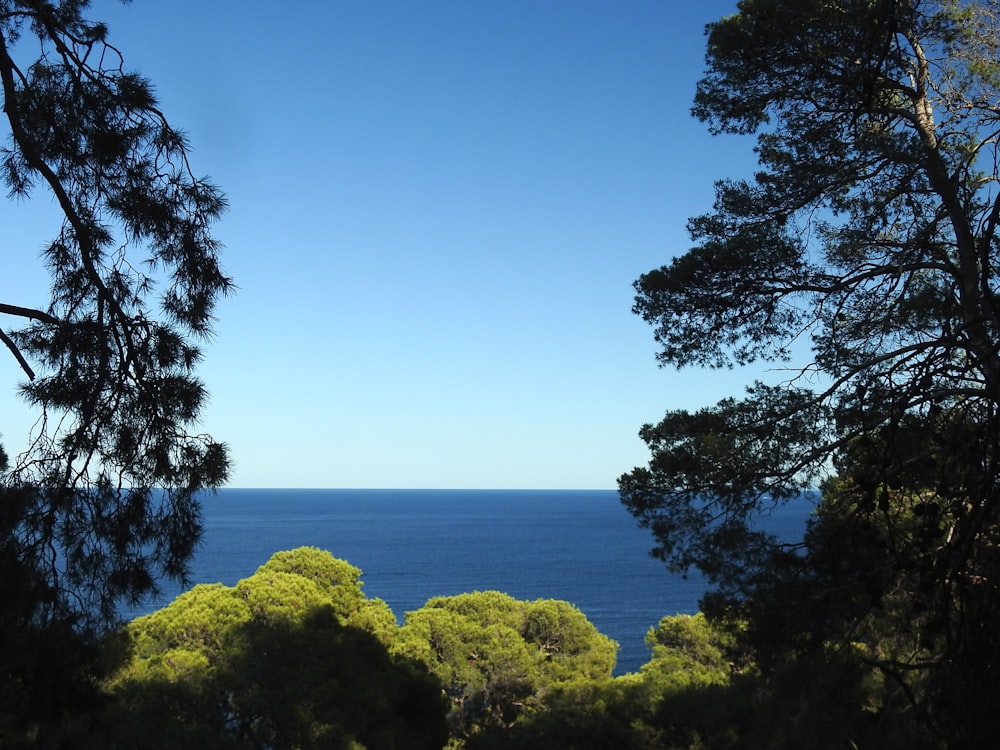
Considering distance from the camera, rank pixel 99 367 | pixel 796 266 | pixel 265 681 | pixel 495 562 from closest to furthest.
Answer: pixel 99 367
pixel 796 266
pixel 265 681
pixel 495 562

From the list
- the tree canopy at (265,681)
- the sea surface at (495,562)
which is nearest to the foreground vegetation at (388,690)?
the tree canopy at (265,681)

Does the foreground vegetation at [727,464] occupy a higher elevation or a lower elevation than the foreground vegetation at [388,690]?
higher

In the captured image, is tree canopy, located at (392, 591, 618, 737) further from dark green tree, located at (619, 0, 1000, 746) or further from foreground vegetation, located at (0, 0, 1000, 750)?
dark green tree, located at (619, 0, 1000, 746)

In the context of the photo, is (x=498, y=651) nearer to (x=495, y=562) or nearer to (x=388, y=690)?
(x=388, y=690)

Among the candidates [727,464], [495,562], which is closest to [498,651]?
[727,464]

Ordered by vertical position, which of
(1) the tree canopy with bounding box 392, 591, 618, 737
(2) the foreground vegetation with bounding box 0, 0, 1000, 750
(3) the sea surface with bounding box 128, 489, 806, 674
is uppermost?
(2) the foreground vegetation with bounding box 0, 0, 1000, 750

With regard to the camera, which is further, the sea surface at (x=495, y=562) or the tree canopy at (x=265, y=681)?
the sea surface at (x=495, y=562)

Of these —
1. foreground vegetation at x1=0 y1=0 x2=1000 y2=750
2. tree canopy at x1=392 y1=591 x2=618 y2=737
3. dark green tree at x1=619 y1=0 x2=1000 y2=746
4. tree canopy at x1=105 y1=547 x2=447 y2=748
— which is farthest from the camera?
tree canopy at x1=392 y1=591 x2=618 y2=737

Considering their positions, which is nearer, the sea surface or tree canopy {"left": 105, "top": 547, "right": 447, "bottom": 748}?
tree canopy {"left": 105, "top": 547, "right": 447, "bottom": 748}

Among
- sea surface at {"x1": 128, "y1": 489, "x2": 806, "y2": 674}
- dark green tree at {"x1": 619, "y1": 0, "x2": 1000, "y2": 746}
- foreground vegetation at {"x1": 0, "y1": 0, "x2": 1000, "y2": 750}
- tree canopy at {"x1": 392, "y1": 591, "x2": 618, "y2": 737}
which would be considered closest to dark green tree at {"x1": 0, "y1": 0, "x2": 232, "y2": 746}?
foreground vegetation at {"x1": 0, "y1": 0, "x2": 1000, "y2": 750}

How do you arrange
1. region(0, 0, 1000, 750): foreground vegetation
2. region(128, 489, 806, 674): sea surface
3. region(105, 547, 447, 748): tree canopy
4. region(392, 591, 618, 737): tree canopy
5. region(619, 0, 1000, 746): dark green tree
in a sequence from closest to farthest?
region(0, 0, 1000, 750): foreground vegetation < region(619, 0, 1000, 746): dark green tree < region(105, 547, 447, 748): tree canopy < region(392, 591, 618, 737): tree canopy < region(128, 489, 806, 674): sea surface

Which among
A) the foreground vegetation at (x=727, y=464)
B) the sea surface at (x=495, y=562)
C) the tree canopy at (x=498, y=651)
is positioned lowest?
the sea surface at (x=495, y=562)

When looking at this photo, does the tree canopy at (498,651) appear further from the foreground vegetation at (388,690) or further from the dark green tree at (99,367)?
the dark green tree at (99,367)

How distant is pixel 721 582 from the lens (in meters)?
6.15
